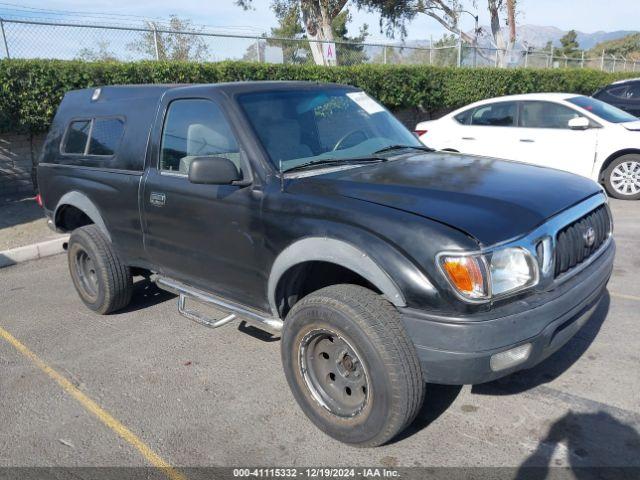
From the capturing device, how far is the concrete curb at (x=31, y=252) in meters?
6.60

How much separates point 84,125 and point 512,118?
6819mm

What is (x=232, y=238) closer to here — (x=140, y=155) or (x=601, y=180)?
(x=140, y=155)

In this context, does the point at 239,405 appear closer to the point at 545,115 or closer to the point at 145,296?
the point at 145,296

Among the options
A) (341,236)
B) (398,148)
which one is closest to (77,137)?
(398,148)

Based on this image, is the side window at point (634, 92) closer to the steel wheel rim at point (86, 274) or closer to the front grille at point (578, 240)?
the front grille at point (578, 240)

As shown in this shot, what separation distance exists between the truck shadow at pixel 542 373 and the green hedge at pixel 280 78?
8.18 metres

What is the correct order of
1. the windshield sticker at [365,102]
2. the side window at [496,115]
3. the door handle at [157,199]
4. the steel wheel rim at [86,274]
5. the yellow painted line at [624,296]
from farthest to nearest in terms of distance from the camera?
the side window at [496,115]
the steel wheel rim at [86,274]
the yellow painted line at [624,296]
the windshield sticker at [365,102]
the door handle at [157,199]

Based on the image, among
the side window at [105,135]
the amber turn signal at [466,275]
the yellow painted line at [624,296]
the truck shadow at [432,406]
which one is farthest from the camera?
the yellow painted line at [624,296]

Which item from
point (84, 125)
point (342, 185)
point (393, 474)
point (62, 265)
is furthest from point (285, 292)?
point (62, 265)

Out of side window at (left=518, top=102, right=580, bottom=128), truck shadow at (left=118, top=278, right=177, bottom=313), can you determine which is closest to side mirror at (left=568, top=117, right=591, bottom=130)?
side window at (left=518, top=102, right=580, bottom=128)

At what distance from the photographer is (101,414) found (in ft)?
11.3

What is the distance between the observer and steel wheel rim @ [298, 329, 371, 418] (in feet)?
9.80

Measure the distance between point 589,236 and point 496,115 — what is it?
660 centimetres

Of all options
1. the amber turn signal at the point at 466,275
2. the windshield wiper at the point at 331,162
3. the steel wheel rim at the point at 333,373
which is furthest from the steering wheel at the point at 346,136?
the amber turn signal at the point at 466,275
